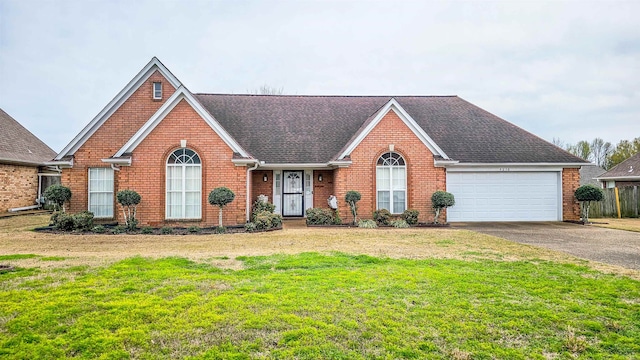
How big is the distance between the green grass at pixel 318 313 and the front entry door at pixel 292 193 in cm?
1070

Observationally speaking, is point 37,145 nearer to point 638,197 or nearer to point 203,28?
point 203,28

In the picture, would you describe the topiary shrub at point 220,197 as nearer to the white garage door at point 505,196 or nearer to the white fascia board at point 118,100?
the white fascia board at point 118,100

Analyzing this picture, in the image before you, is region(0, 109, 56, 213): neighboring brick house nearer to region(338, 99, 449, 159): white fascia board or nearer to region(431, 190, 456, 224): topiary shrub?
region(338, 99, 449, 159): white fascia board

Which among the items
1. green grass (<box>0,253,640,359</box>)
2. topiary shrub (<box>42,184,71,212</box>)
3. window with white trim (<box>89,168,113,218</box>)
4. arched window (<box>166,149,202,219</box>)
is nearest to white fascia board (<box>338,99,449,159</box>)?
arched window (<box>166,149,202,219</box>)

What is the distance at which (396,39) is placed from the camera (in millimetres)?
23000

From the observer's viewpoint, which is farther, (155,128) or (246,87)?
(246,87)

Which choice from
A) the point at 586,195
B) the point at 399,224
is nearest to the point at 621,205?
the point at 586,195

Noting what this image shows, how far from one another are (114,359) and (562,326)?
5018 millimetres

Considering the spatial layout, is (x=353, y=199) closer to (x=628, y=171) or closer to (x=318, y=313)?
(x=318, y=313)

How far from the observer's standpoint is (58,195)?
13766 mm

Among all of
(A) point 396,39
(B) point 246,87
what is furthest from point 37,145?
(A) point 396,39

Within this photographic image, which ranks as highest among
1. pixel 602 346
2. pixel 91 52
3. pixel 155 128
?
pixel 91 52

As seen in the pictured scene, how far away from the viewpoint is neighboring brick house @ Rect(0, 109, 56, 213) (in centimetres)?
1923

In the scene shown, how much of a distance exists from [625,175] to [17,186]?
4014 centimetres
